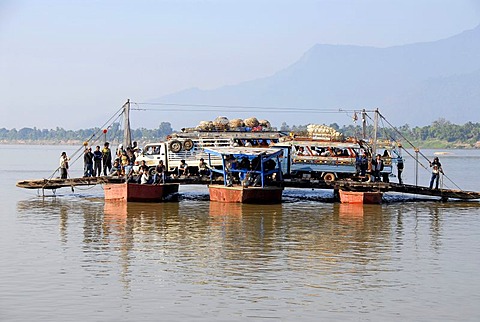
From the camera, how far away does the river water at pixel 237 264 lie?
594 inches

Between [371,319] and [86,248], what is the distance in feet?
31.3

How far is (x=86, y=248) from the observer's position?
21719mm

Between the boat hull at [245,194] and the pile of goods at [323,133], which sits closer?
the boat hull at [245,194]

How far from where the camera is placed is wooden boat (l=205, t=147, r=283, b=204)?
108 ft

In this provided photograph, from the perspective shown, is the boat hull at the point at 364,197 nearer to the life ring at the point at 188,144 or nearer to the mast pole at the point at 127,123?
the life ring at the point at 188,144

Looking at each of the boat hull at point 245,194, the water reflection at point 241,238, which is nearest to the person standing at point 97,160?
the water reflection at point 241,238

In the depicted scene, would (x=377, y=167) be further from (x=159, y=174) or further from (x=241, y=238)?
(x=241, y=238)

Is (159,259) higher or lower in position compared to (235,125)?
lower

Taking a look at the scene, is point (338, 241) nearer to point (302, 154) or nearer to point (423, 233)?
point (423, 233)

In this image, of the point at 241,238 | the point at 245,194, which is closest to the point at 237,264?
the point at 241,238

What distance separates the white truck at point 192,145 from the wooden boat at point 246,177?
275cm

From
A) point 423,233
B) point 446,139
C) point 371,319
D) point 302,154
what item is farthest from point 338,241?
point 446,139

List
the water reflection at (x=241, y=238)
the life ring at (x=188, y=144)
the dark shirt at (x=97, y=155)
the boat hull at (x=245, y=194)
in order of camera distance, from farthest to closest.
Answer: the life ring at (x=188, y=144) < the dark shirt at (x=97, y=155) < the boat hull at (x=245, y=194) < the water reflection at (x=241, y=238)

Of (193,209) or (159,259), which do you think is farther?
(193,209)
